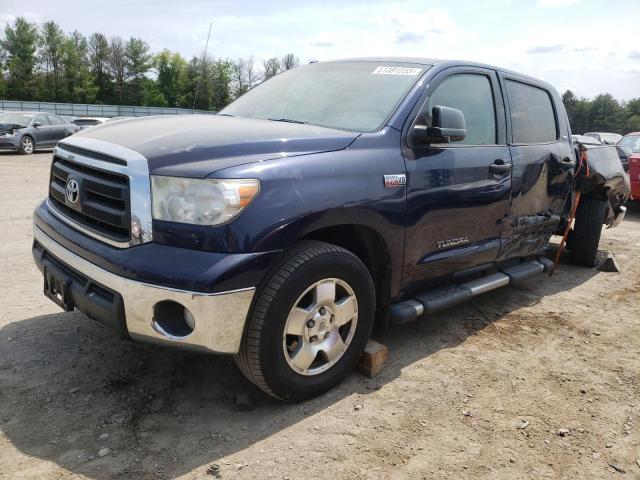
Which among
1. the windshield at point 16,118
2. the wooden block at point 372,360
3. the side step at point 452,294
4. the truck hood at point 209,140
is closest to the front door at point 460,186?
the side step at point 452,294

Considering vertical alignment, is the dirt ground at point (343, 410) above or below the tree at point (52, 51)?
below

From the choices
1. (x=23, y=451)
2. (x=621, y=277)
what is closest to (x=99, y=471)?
(x=23, y=451)

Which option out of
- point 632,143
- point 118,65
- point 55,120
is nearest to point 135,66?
point 118,65

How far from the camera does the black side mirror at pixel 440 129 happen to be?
315cm

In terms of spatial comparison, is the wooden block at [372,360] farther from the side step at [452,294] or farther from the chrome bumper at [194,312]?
the chrome bumper at [194,312]

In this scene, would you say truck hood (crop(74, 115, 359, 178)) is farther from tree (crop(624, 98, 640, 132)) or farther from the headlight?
tree (crop(624, 98, 640, 132))

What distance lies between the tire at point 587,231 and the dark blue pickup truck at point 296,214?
2.04 meters

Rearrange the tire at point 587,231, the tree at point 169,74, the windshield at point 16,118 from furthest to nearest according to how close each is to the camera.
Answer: the tree at point 169,74 → the windshield at point 16,118 → the tire at point 587,231

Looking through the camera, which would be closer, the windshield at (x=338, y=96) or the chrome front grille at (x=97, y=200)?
the chrome front grille at (x=97, y=200)

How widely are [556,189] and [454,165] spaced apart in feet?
5.57

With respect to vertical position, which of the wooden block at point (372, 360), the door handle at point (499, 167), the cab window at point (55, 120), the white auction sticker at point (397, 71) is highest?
the white auction sticker at point (397, 71)

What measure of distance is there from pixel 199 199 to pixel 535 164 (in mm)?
2887

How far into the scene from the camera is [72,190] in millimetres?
2861

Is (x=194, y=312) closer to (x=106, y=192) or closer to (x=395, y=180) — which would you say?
(x=106, y=192)
